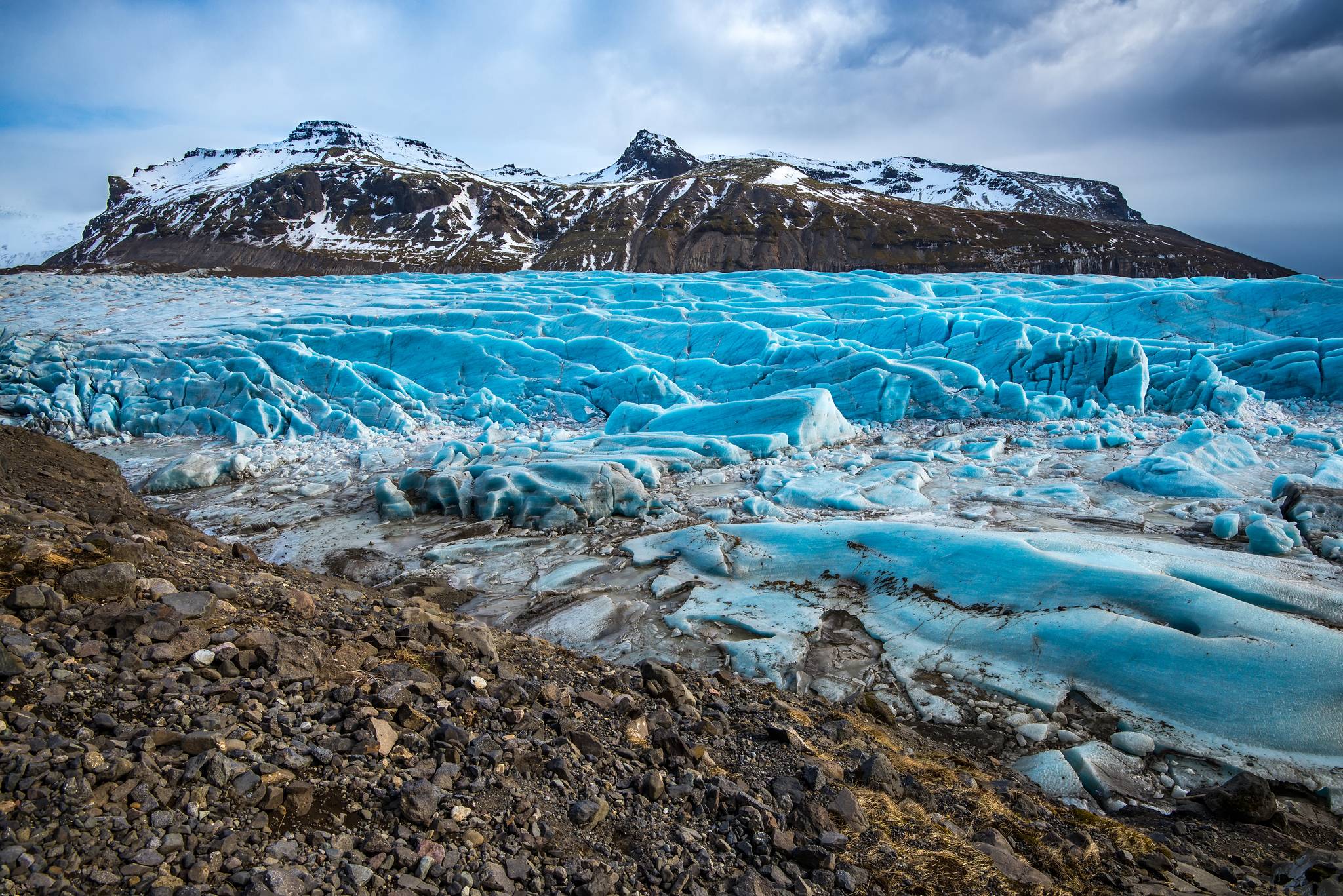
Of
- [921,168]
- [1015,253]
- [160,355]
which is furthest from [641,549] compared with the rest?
[921,168]

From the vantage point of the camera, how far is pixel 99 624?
2834 millimetres

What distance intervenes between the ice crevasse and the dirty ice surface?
80mm

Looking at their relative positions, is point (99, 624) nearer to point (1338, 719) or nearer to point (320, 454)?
point (1338, 719)

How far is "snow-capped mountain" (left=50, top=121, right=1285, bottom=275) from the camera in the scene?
223 ft

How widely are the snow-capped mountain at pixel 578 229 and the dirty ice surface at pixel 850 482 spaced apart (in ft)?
160

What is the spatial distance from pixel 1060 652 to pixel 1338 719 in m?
1.37

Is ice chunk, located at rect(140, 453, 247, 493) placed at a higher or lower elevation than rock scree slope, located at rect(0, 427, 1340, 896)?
lower

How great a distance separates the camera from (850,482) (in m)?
8.36

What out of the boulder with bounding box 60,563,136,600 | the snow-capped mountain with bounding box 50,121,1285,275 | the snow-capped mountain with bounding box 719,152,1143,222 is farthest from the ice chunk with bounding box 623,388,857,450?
the snow-capped mountain with bounding box 719,152,1143,222

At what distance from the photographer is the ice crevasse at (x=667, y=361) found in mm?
11594

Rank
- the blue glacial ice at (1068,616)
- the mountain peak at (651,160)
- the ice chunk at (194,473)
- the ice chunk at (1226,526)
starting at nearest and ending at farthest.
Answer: the blue glacial ice at (1068,616) < the ice chunk at (1226,526) < the ice chunk at (194,473) < the mountain peak at (651,160)

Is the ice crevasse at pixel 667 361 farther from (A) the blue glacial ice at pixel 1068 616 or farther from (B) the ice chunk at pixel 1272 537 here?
(B) the ice chunk at pixel 1272 537

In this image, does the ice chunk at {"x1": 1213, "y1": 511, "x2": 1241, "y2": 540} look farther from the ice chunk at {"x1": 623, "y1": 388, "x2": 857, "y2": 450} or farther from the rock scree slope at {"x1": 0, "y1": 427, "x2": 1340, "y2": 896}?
the ice chunk at {"x1": 623, "y1": 388, "x2": 857, "y2": 450}

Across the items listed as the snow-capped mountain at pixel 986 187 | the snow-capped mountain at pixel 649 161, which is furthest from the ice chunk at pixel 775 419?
the snow-capped mountain at pixel 649 161
